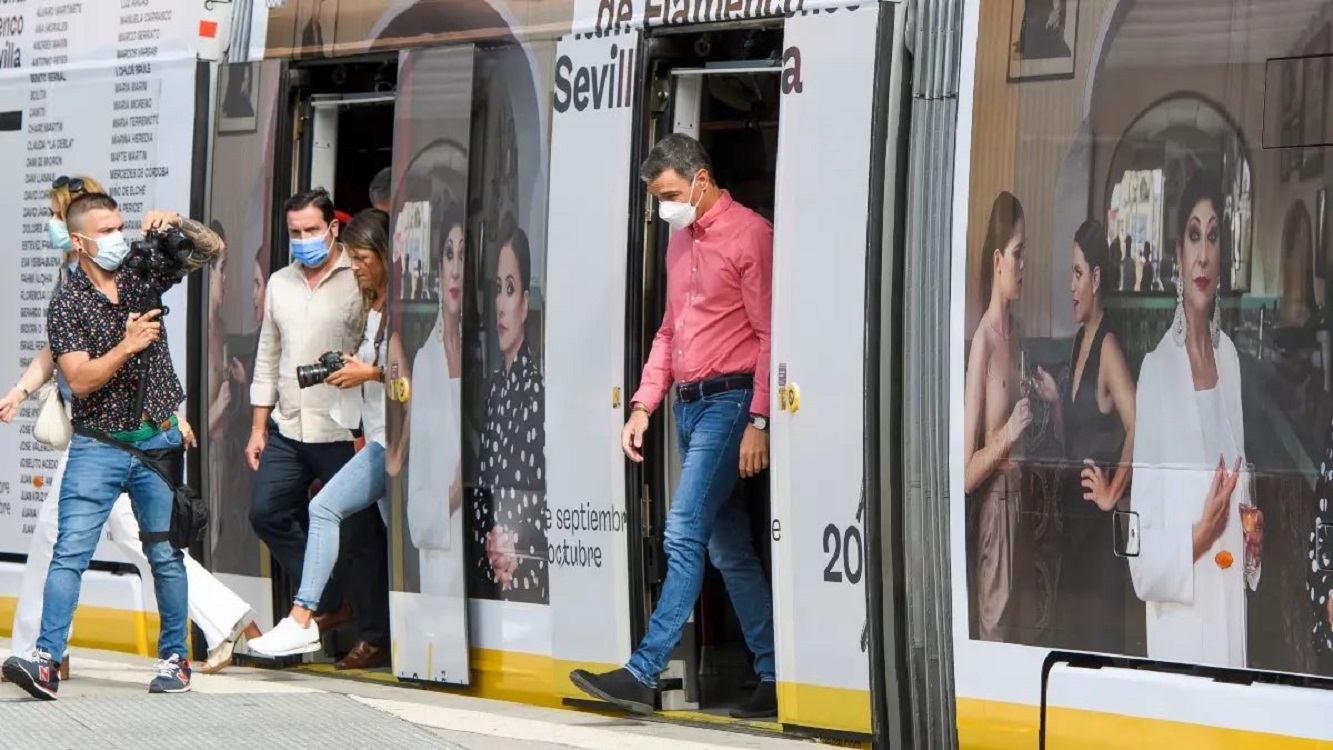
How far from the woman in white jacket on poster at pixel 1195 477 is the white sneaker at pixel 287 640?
3648 millimetres

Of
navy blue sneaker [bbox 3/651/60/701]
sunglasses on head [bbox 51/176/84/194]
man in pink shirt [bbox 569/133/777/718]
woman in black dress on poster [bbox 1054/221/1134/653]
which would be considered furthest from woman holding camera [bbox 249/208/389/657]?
woman in black dress on poster [bbox 1054/221/1134/653]

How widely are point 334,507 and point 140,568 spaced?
1082 mm

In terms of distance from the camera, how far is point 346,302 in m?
9.15

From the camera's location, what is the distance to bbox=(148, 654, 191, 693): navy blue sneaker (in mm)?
8258

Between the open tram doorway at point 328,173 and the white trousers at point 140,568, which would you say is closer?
the white trousers at point 140,568

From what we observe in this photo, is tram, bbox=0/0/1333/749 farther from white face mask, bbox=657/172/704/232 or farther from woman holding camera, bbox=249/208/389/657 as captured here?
woman holding camera, bbox=249/208/389/657

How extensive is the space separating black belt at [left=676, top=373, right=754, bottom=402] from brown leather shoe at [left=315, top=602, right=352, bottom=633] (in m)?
2.40

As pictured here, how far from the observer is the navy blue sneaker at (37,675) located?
8062mm

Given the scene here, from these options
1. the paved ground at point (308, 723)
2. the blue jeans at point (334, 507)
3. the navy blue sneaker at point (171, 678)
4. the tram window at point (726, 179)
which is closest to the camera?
the paved ground at point (308, 723)

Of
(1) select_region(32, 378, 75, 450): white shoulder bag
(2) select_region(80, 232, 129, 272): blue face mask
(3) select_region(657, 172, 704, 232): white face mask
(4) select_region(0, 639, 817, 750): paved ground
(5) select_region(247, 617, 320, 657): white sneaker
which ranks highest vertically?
(3) select_region(657, 172, 704, 232): white face mask

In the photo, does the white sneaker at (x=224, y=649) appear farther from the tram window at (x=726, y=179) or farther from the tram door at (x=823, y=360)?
the tram door at (x=823, y=360)

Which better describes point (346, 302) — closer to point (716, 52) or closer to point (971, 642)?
point (716, 52)

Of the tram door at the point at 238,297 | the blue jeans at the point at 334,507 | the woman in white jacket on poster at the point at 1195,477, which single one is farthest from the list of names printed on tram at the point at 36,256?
the woman in white jacket on poster at the point at 1195,477

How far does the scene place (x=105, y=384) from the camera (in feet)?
26.5
